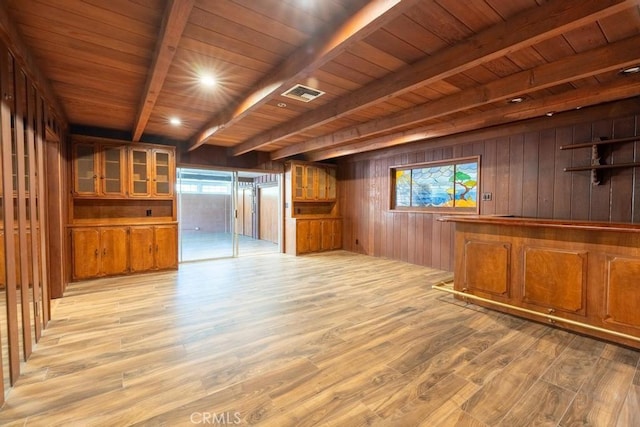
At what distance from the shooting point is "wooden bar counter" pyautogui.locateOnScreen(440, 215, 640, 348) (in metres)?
2.57

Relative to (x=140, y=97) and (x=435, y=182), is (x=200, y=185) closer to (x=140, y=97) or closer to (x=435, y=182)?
(x=140, y=97)

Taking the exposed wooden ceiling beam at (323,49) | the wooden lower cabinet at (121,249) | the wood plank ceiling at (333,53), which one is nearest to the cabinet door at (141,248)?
the wooden lower cabinet at (121,249)

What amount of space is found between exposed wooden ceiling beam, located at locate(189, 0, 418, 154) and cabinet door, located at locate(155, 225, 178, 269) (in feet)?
9.40

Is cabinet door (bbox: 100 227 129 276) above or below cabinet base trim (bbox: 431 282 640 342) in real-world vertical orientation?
above

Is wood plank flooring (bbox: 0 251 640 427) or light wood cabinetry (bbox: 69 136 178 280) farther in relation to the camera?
light wood cabinetry (bbox: 69 136 178 280)

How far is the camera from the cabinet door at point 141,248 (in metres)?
4.94

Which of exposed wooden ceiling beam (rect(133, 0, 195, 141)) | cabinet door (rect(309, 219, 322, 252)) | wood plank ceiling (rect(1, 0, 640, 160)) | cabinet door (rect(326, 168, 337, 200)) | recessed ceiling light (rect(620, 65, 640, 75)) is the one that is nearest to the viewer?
exposed wooden ceiling beam (rect(133, 0, 195, 141))

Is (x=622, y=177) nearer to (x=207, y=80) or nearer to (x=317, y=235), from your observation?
(x=207, y=80)

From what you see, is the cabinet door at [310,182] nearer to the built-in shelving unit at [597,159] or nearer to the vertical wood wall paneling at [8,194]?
the built-in shelving unit at [597,159]

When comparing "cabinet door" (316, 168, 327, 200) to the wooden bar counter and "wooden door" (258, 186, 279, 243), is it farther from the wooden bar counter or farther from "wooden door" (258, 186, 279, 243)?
the wooden bar counter

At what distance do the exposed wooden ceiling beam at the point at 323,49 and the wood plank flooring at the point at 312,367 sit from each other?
2.27 metres

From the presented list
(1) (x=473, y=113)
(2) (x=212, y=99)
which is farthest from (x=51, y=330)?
(1) (x=473, y=113)

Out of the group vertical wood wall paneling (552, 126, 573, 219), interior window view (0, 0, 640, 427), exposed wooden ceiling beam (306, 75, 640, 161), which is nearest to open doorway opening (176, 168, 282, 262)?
interior window view (0, 0, 640, 427)

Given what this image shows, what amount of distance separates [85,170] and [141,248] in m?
1.48
